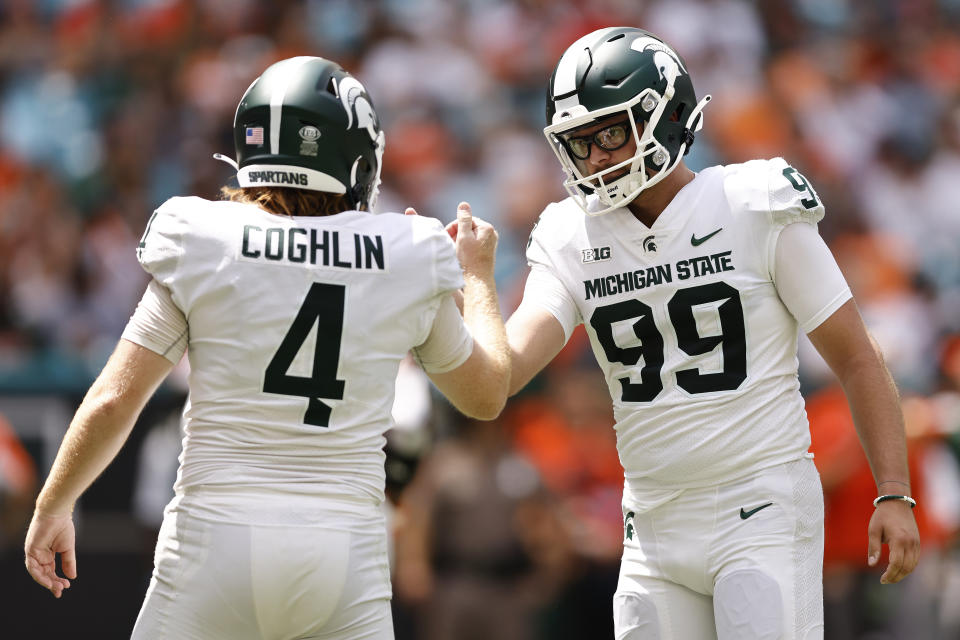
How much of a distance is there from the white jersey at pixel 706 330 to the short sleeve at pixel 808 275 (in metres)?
0.01

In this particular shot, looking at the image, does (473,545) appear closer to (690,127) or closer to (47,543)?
(690,127)

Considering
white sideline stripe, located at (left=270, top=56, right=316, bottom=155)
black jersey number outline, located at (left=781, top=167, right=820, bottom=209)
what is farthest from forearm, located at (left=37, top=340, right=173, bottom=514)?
black jersey number outline, located at (left=781, top=167, right=820, bottom=209)

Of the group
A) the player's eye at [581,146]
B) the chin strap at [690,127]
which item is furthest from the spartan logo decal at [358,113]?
the chin strap at [690,127]

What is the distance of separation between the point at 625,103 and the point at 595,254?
0.44 metres

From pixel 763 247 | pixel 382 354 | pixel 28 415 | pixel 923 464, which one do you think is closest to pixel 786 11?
pixel 923 464

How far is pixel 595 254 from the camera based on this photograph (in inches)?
150

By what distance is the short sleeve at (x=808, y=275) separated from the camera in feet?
11.6

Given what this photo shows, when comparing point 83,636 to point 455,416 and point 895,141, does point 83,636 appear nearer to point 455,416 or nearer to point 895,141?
point 455,416

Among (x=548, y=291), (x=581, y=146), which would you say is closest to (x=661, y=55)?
(x=581, y=146)

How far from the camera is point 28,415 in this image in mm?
7438

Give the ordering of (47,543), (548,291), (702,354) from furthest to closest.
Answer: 1. (548,291)
2. (702,354)
3. (47,543)

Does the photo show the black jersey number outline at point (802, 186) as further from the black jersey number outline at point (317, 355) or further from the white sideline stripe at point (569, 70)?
the black jersey number outline at point (317, 355)

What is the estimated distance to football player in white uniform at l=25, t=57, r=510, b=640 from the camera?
3.03 metres

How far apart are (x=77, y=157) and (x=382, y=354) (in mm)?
7493
